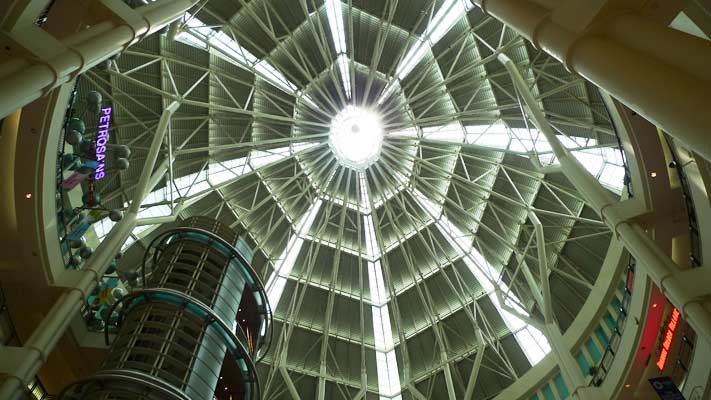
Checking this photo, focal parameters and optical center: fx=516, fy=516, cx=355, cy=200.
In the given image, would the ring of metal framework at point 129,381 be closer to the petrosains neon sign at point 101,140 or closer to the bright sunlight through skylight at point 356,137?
the petrosains neon sign at point 101,140

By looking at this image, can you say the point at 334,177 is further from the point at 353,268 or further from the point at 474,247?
the point at 474,247

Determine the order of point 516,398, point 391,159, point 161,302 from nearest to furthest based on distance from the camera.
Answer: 1. point 161,302
2. point 516,398
3. point 391,159

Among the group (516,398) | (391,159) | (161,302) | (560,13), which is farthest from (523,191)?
(560,13)

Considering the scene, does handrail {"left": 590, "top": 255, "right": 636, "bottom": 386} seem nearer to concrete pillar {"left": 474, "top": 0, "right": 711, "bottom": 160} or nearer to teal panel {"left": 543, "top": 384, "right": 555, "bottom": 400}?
teal panel {"left": 543, "top": 384, "right": 555, "bottom": 400}

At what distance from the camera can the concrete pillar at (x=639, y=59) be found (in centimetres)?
695

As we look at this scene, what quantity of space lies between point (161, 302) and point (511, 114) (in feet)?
78.8

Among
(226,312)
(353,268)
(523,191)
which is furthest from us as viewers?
(353,268)

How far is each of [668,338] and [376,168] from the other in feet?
70.6

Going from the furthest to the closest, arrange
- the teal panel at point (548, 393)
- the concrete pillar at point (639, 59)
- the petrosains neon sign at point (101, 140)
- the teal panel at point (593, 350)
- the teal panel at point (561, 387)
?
the teal panel at point (548, 393)
the teal panel at point (561, 387)
the teal panel at point (593, 350)
the petrosains neon sign at point (101, 140)
the concrete pillar at point (639, 59)

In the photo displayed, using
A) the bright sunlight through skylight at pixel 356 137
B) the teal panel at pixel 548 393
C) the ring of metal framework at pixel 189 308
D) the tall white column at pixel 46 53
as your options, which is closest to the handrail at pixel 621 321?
the teal panel at pixel 548 393

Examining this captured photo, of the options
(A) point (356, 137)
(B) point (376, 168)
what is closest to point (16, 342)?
(A) point (356, 137)

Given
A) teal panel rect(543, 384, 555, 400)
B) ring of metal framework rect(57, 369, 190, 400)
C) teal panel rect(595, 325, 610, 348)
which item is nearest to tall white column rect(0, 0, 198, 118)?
ring of metal framework rect(57, 369, 190, 400)

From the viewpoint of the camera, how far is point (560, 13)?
9.53m

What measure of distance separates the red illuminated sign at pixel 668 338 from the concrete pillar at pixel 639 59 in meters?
16.5
